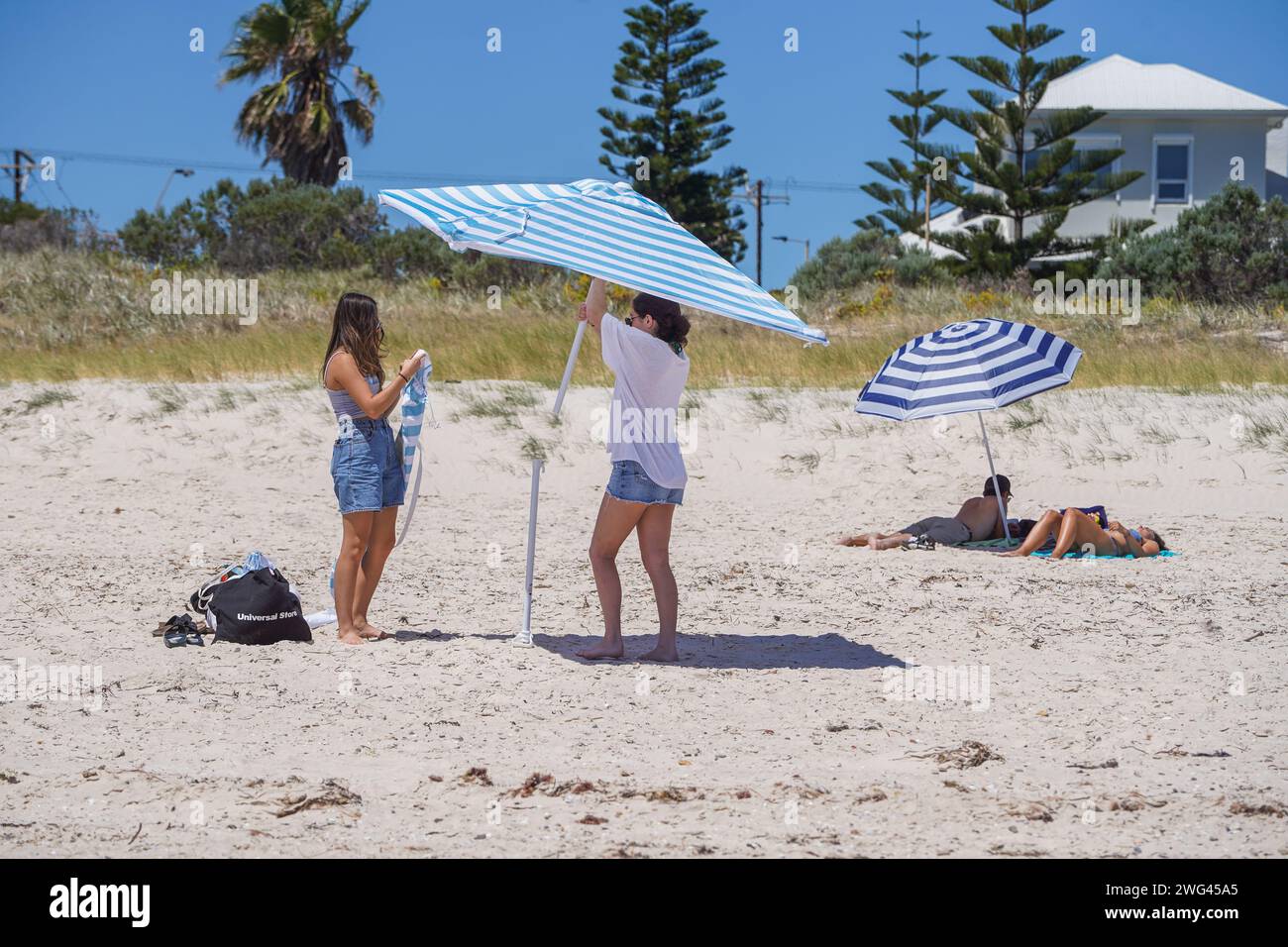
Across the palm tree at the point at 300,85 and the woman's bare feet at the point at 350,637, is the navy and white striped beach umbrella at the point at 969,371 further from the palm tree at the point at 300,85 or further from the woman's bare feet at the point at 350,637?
the palm tree at the point at 300,85

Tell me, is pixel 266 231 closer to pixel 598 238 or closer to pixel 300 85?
pixel 300 85

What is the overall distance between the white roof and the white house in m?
0.02

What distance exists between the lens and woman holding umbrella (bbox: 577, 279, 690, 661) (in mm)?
5602

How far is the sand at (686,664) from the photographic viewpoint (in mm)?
4262

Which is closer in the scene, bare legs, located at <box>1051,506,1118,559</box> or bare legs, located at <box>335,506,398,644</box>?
bare legs, located at <box>335,506,398,644</box>

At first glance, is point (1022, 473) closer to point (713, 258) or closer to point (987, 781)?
point (713, 258)

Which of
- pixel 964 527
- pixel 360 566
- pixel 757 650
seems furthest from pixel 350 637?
pixel 964 527

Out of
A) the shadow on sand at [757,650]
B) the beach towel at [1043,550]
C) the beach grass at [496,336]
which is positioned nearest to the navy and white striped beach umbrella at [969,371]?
the beach towel at [1043,550]

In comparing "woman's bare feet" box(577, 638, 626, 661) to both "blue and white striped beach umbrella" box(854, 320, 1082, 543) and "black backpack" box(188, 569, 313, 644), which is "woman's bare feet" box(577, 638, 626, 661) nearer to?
"black backpack" box(188, 569, 313, 644)

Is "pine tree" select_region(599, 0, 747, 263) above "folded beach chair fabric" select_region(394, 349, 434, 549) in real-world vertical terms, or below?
above

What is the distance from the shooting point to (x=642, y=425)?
18.7 ft

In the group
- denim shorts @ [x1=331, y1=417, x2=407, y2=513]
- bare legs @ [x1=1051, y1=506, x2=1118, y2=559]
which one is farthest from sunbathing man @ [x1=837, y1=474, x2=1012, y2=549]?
denim shorts @ [x1=331, y1=417, x2=407, y2=513]

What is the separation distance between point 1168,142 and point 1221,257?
39.9 feet

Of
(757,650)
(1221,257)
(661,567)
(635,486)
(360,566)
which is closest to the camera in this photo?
(635,486)
